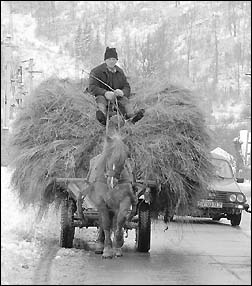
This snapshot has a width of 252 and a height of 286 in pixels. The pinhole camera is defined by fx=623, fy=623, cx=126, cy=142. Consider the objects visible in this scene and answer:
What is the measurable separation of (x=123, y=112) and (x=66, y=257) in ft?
7.32

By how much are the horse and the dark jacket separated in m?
1.15

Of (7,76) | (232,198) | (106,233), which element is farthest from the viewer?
(7,76)

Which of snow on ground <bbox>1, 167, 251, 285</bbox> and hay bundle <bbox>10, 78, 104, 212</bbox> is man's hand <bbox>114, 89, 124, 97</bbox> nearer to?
hay bundle <bbox>10, 78, 104, 212</bbox>

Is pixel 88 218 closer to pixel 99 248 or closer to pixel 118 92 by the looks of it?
pixel 99 248

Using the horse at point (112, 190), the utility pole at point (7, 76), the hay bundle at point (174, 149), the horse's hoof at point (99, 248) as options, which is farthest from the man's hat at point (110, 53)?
the utility pole at point (7, 76)

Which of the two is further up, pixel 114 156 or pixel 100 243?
pixel 114 156

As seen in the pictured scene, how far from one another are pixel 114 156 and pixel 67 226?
1.73m

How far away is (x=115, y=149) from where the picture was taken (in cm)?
809

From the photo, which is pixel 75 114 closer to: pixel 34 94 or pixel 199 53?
pixel 34 94

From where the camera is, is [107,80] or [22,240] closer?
[22,240]

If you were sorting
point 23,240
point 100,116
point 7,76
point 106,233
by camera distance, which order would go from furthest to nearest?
point 7,76 → point 23,240 → point 100,116 → point 106,233

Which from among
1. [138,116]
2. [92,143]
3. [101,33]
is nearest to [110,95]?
[138,116]

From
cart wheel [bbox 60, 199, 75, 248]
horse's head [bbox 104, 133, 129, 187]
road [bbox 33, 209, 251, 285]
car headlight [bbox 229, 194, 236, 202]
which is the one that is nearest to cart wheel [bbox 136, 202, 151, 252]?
road [bbox 33, 209, 251, 285]

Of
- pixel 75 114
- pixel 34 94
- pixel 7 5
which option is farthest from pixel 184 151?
pixel 7 5
